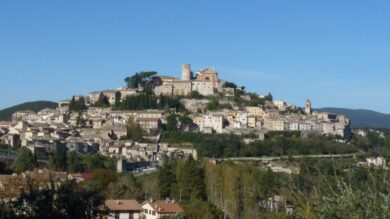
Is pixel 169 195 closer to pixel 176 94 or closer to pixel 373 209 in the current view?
pixel 373 209

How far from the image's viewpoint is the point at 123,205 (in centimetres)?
2325

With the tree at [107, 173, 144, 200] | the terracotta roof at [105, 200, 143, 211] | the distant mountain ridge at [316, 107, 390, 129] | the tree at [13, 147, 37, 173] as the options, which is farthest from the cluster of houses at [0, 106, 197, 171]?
the distant mountain ridge at [316, 107, 390, 129]

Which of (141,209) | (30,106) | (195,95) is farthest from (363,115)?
(141,209)

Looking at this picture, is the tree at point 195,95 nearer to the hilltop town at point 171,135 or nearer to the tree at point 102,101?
the hilltop town at point 171,135

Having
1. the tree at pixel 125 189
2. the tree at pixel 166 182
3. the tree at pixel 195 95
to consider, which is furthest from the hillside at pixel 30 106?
the tree at pixel 166 182

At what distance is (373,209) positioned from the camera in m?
4.46

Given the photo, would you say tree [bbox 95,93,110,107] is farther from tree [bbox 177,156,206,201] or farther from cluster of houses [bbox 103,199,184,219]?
cluster of houses [bbox 103,199,184,219]

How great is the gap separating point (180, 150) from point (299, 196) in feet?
139

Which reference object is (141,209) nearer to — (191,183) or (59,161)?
(191,183)

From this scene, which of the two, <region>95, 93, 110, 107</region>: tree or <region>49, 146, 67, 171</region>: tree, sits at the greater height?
<region>95, 93, 110, 107</region>: tree

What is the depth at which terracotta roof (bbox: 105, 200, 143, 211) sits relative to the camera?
22.7 metres

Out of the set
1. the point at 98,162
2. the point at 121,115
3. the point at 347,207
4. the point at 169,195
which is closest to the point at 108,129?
the point at 121,115

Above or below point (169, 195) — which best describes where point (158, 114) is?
above

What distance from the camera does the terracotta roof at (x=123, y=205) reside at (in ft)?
74.4
